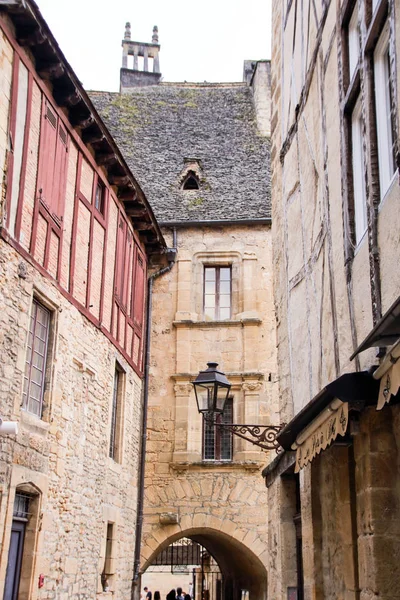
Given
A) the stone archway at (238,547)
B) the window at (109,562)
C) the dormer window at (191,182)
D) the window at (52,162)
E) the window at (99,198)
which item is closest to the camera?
the window at (52,162)

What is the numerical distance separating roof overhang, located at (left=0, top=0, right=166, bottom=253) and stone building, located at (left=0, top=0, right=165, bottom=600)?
0.06 ft

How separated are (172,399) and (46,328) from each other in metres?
5.15

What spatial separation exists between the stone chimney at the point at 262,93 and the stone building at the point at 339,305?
33.9 ft

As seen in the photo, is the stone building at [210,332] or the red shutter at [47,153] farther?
the stone building at [210,332]

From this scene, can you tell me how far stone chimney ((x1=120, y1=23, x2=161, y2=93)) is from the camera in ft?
68.5

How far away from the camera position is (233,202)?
1562 cm

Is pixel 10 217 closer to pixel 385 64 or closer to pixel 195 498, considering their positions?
pixel 385 64

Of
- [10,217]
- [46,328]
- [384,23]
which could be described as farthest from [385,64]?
[46,328]

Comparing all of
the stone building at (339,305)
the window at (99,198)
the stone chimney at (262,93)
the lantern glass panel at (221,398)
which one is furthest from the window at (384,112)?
the stone chimney at (262,93)

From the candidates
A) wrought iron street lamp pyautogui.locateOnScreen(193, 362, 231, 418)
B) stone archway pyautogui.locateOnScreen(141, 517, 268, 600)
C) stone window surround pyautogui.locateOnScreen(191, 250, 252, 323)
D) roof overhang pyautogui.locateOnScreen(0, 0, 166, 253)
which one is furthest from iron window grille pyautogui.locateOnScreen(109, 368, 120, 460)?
wrought iron street lamp pyautogui.locateOnScreen(193, 362, 231, 418)

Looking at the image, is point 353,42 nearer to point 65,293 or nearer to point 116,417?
point 65,293

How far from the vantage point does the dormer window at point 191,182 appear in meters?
16.4

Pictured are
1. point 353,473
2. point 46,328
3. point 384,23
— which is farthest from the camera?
point 46,328

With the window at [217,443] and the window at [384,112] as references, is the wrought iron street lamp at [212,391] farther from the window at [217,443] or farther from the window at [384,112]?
the window at [217,443]
